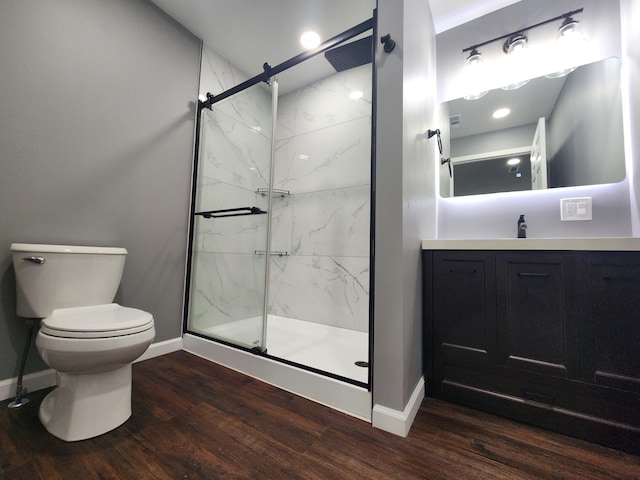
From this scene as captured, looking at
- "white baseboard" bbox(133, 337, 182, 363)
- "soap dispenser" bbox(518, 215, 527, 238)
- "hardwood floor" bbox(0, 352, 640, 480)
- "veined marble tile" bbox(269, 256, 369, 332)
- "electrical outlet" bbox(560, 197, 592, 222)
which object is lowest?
"hardwood floor" bbox(0, 352, 640, 480)

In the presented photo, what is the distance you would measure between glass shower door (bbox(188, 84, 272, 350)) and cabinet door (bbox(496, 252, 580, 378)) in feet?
4.33

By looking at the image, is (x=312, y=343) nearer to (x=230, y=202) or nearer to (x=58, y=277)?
(x=230, y=202)

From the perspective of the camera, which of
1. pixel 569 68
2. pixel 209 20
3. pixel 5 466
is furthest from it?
pixel 209 20

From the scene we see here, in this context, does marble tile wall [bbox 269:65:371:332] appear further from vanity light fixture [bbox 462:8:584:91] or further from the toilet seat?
the toilet seat

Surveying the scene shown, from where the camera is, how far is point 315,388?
136 cm

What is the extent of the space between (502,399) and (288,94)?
306 centimetres

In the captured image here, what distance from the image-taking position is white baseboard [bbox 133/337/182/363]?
1.81m

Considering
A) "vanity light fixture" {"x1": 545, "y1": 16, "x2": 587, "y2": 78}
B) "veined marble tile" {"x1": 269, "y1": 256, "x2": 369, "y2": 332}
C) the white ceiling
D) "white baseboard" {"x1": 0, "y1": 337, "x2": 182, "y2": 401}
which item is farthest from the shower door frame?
"vanity light fixture" {"x1": 545, "y1": 16, "x2": 587, "y2": 78}

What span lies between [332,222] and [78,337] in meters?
1.86

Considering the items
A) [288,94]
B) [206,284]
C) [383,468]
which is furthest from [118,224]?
[288,94]

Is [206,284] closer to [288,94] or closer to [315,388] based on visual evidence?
[315,388]

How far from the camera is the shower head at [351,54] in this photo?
188 centimetres

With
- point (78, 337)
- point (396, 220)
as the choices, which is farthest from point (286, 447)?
point (396, 220)

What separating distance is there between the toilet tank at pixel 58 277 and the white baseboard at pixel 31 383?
35 centimetres
